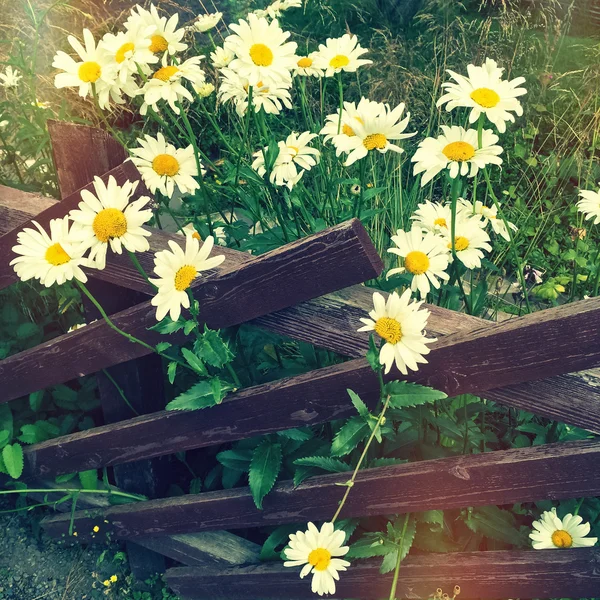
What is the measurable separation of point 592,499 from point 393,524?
0.51 m

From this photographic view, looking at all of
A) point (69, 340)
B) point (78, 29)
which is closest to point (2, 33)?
point (78, 29)

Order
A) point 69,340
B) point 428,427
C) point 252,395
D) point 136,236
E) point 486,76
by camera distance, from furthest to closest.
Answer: point 428,427 < point 69,340 < point 252,395 < point 486,76 < point 136,236

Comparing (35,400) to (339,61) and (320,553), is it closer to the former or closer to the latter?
(320,553)

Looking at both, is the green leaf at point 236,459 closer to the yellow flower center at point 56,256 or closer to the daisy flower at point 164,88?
the yellow flower center at point 56,256

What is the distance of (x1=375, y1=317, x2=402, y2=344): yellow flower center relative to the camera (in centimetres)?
104

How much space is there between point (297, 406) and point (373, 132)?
583 mm

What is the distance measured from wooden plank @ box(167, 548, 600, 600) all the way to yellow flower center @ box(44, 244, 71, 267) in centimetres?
102

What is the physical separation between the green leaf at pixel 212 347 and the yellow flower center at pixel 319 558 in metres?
0.45

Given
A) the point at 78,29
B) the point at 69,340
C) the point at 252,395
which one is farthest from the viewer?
the point at 78,29

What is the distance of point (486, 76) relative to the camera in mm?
1200

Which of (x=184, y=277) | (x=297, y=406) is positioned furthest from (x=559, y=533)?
(x=184, y=277)

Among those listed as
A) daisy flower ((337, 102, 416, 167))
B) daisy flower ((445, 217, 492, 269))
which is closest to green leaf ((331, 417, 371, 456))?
daisy flower ((445, 217, 492, 269))

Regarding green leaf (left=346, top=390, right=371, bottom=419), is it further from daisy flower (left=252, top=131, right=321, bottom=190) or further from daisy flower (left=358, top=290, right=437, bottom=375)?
daisy flower (left=252, top=131, right=321, bottom=190)

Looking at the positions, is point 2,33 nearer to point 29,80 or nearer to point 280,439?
point 29,80
